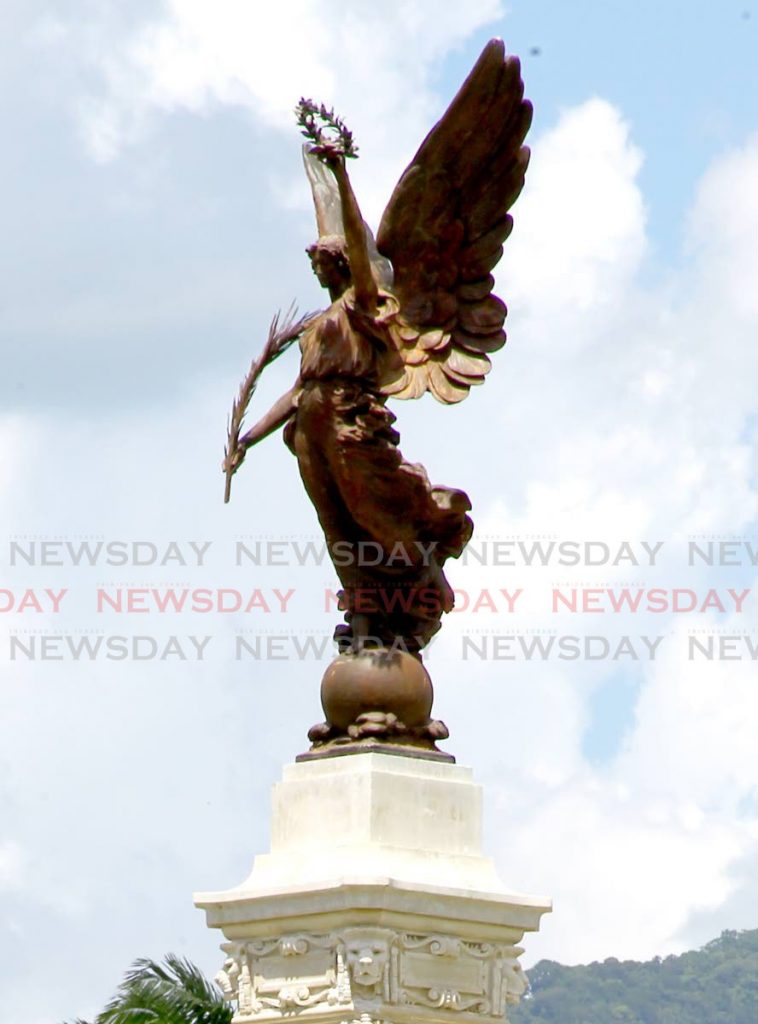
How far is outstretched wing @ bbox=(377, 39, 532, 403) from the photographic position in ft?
64.0

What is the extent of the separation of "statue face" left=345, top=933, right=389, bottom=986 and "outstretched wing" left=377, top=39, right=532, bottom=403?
11.4 feet

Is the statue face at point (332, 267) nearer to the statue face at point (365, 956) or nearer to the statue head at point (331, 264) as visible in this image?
the statue head at point (331, 264)

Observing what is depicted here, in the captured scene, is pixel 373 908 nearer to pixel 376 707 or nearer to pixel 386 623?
pixel 376 707

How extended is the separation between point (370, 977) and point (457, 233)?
4.77 m

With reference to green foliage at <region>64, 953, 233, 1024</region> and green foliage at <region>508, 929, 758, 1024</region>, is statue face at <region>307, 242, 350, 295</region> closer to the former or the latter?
green foliage at <region>64, 953, 233, 1024</region>

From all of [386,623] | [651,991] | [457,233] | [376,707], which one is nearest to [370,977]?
[376,707]

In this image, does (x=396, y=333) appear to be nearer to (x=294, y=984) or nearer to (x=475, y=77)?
(x=475, y=77)

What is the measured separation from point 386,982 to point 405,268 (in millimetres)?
4504

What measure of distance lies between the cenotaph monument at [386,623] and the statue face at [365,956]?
0.01 m

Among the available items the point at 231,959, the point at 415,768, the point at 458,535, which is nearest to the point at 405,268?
the point at 458,535

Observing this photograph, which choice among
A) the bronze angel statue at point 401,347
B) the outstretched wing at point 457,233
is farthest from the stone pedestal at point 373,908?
the outstretched wing at point 457,233

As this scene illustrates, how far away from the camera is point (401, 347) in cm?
1975

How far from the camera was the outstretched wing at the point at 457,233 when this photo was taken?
19.5 meters

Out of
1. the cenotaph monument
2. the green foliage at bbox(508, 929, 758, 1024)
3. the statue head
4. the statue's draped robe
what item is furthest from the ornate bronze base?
the green foliage at bbox(508, 929, 758, 1024)
